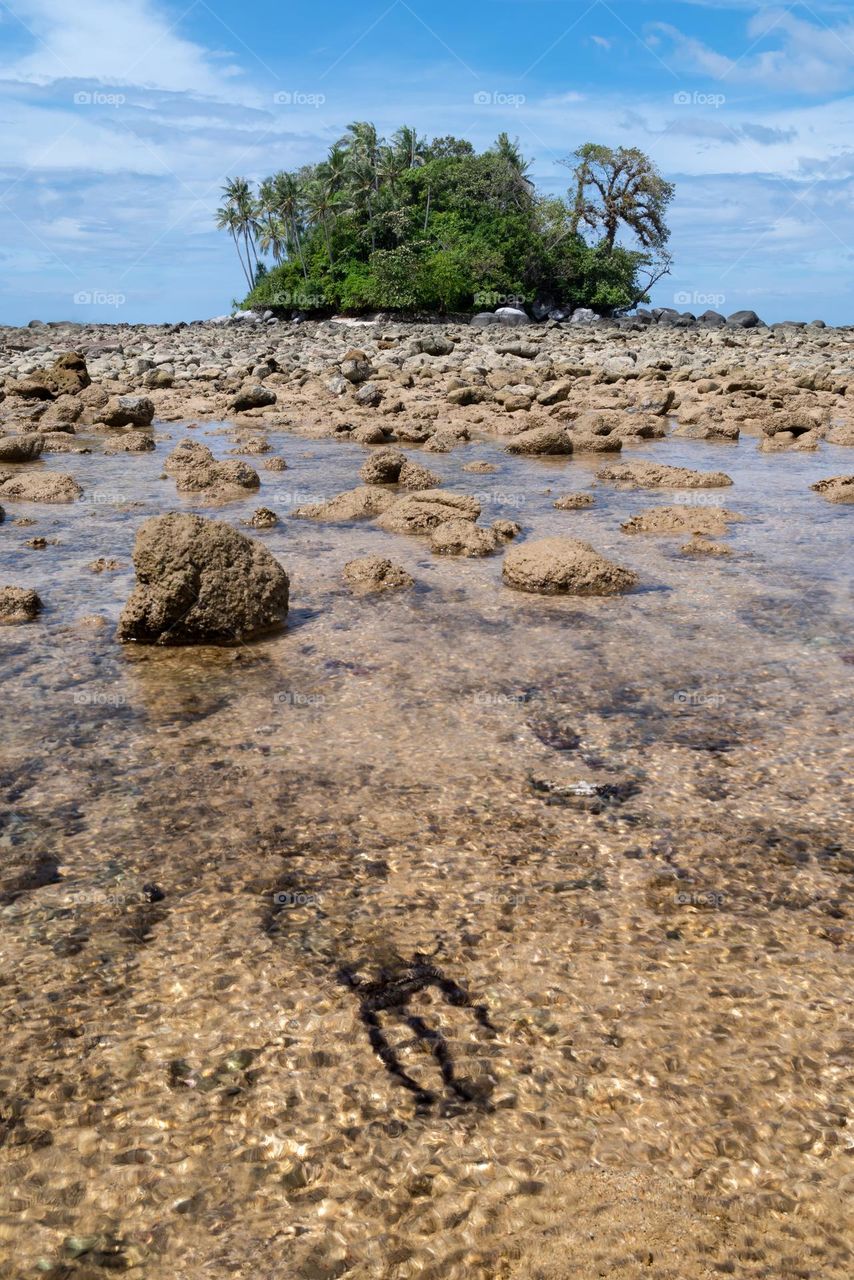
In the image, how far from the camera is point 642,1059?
332cm

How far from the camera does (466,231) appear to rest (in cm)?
6588

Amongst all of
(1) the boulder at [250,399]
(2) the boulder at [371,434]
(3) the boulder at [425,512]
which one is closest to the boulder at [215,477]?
(3) the boulder at [425,512]

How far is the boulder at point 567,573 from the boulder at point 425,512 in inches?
103

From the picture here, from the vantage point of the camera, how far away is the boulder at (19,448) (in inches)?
695

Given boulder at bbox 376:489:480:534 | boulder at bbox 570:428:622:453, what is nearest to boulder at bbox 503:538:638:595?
boulder at bbox 376:489:480:534

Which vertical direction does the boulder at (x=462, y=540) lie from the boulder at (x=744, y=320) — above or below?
below

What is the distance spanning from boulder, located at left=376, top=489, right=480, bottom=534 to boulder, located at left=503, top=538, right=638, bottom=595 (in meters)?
2.62

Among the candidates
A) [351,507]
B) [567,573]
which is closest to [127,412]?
[351,507]

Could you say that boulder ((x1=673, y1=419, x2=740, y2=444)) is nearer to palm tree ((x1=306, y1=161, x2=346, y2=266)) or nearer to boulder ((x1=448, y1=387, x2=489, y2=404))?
boulder ((x1=448, y1=387, x2=489, y2=404))

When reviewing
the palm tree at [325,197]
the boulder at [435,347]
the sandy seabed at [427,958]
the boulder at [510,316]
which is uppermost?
the palm tree at [325,197]

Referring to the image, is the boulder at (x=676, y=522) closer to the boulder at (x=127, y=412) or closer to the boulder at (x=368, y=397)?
the boulder at (x=368, y=397)

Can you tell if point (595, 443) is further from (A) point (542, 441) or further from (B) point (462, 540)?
(B) point (462, 540)

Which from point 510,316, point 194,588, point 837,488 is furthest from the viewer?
point 510,316

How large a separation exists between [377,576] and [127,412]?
15085mm
